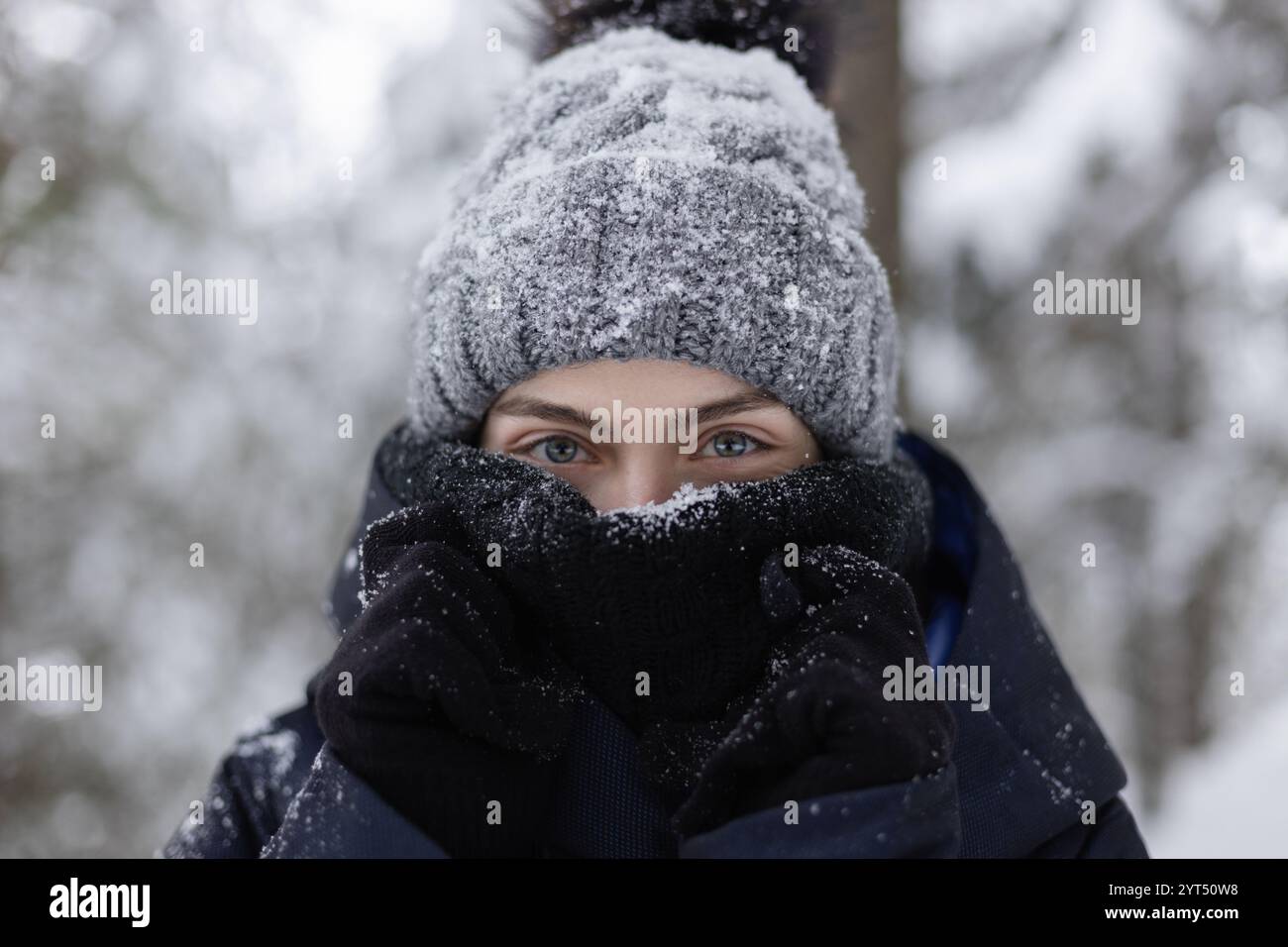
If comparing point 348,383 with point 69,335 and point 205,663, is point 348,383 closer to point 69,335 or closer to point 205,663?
point 69,335

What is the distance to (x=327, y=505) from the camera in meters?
5.26

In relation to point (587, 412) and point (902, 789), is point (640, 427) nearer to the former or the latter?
point (587, 412)

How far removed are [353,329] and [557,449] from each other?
12.7 ft

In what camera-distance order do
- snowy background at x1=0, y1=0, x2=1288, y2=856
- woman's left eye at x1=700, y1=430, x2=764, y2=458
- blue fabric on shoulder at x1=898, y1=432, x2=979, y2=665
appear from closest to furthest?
woman's left eye at x1=700, y1=430, x2=764, y2=458 → blue fabric on shoulder at x1=898, y1=432, x2=979, y2=665 → snowy background at x1=0, y1=0, x2=1288, y2=856

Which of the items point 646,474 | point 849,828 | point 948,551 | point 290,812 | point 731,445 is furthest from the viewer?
point 948,551

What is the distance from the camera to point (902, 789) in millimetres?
1099

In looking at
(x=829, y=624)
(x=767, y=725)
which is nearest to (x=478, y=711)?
(x=767, y=725)

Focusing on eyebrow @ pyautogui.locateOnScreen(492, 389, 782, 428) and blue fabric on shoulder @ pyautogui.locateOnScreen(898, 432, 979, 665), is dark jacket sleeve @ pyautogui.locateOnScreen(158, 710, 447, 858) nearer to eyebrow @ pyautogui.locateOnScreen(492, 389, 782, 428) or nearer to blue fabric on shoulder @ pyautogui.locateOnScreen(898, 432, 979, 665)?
eyebrow @ pyautogui.locateOnScreen(492, 389, 782, 428)

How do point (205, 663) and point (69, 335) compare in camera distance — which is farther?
point (205, 663)

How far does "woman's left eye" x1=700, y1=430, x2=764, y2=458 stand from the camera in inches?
61.4

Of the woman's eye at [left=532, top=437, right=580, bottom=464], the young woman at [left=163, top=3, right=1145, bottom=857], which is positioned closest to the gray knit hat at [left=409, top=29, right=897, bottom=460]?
the young woman at [left=163, top=3, right=1145, bottom=857]

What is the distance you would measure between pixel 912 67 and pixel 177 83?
3659mm

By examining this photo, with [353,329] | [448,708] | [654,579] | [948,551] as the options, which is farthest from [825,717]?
[353,329]

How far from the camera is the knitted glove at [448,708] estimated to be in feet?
3.77
